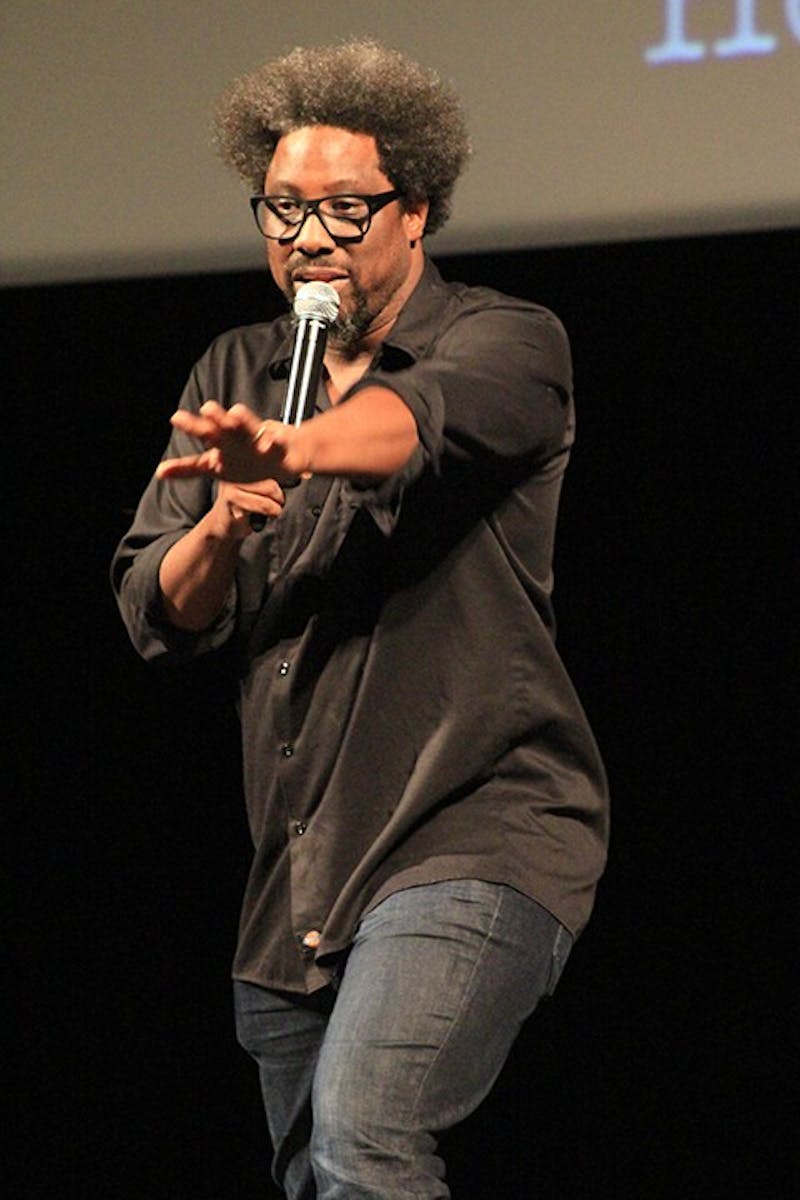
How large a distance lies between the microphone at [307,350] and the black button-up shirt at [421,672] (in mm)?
116

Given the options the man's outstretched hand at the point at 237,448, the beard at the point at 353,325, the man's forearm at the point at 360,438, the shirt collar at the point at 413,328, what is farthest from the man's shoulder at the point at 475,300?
the man's outstretched hand at the point at 237,448

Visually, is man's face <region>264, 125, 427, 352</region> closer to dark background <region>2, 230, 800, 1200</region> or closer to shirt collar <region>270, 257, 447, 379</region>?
shirt collar <region>270, 257, 447, 379</region>

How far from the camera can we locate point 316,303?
2.25 metres

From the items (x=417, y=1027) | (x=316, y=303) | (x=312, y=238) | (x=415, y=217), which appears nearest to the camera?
(x=417, y=1027)

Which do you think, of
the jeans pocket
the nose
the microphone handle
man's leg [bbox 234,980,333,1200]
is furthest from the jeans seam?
the nose

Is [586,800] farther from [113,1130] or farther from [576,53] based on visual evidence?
[113,1130]

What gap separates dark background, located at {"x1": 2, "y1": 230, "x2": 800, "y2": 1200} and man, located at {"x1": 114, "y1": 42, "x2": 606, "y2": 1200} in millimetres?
1176

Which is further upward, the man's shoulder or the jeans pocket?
the man's shoulder

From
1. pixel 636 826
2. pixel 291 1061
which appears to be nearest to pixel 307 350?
pixel 291 1061

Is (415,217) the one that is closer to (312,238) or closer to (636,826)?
(312,238)

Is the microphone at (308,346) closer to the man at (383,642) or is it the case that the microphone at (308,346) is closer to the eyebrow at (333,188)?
the man at (383,642)

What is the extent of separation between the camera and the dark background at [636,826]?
3.63 metres

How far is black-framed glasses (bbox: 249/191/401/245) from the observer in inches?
95.3

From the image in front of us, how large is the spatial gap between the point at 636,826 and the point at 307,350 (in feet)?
5.90
